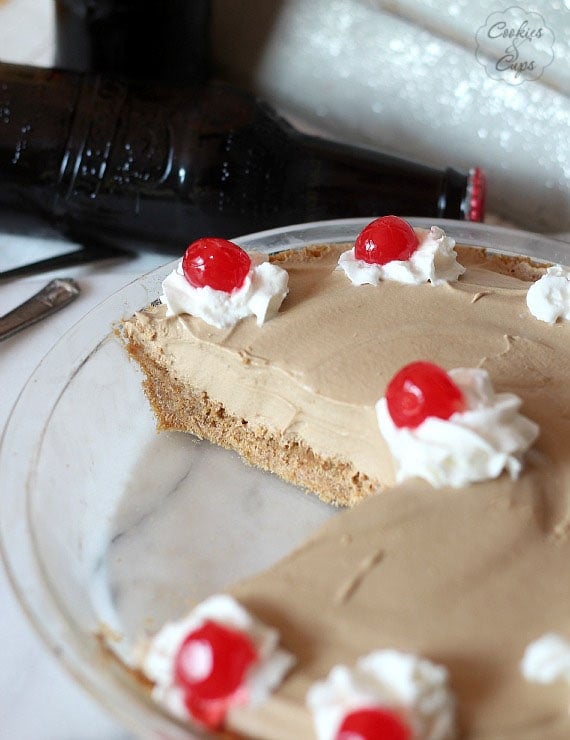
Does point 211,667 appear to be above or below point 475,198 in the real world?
below

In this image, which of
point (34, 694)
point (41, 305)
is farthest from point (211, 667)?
point (41, 305)

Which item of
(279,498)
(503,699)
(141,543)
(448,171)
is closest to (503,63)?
(448,171)

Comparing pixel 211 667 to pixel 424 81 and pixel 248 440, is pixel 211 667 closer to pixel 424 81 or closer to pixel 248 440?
pixel 248 440

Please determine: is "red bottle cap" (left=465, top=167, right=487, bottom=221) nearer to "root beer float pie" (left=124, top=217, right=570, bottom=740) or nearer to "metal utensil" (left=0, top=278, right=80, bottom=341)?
"root beer float pie" (left=124, top=217, right=570, bottom=740)

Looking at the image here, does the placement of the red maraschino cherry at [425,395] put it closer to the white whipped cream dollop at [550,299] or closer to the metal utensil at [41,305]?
the white whipped cream dollop at [550,299]

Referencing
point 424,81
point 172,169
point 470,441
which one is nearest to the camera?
point 470,441

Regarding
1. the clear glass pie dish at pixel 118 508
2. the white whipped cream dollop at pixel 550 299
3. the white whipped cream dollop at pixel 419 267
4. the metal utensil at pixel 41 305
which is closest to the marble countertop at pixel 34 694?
the clear glass pie dish at pixel 118 508
